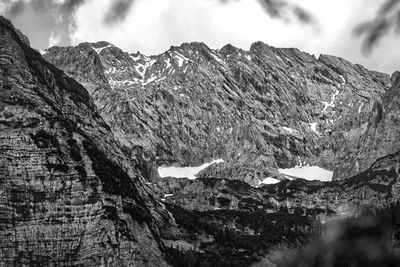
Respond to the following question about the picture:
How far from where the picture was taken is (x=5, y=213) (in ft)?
618

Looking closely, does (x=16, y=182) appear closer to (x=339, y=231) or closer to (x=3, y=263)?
(x=3, y=263)

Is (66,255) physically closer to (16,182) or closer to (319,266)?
(16,182)

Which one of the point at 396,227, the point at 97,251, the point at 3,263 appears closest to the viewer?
the point at 396,227

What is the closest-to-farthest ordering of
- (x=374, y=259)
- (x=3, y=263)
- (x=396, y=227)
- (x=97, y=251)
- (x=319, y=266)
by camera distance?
(x=374, y=259) → (x=319, y=266) → (x=396, y=227) → (x=3, y=263) → (x=97, y=251)

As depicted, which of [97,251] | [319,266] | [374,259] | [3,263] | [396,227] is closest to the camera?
[374,259]

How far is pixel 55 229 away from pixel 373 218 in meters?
181

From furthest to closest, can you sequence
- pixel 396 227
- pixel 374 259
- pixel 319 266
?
pixel 396 227, pixel 319 266, pixel 374 259

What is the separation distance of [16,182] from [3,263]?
2838 cm

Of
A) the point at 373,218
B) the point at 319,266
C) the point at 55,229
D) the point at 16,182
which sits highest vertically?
the point at 16,182

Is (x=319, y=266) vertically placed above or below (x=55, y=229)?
below

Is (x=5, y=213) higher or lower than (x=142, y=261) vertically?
higher

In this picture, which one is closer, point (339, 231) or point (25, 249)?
point (339, 231)

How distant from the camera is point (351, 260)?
18.8 metres

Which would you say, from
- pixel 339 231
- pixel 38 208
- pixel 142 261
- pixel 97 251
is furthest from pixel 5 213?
pixel 339 231
